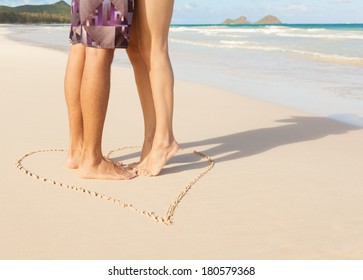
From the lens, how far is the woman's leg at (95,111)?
9.80 feet

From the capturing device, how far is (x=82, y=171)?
10.2ft

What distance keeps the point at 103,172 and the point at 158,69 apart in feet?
2.07

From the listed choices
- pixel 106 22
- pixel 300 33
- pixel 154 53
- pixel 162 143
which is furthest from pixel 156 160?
pixel 300 33

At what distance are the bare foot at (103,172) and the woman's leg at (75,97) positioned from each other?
218 mm

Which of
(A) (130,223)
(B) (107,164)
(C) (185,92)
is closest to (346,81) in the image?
(C) (185,92)

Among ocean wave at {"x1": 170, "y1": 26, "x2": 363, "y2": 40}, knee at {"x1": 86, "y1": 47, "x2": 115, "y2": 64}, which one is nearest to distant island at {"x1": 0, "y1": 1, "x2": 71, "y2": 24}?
ocean wave at {"x1": 170, "y1": 26, "x2": 363, "y2": 40}

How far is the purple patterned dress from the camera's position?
115 inches

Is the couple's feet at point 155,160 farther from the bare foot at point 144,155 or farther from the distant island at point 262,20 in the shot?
the distant island at point 262,20

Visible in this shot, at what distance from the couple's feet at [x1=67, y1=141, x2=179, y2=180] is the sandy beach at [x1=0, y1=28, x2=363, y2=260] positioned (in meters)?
0.08

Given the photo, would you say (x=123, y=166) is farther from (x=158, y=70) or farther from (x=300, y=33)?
(x=300, y=33)

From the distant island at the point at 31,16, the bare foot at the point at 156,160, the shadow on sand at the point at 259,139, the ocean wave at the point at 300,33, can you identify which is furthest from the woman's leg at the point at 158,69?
the distant island at the point at 31,16

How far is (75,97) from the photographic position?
3.24 metres

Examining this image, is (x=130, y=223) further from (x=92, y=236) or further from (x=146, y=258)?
A: (x=146, y=258)

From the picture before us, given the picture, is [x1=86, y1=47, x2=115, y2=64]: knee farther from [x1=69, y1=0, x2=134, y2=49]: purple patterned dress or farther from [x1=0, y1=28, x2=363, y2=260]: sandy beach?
[x1=0, y1=28, x2=363, y2=260]: sandy beach
